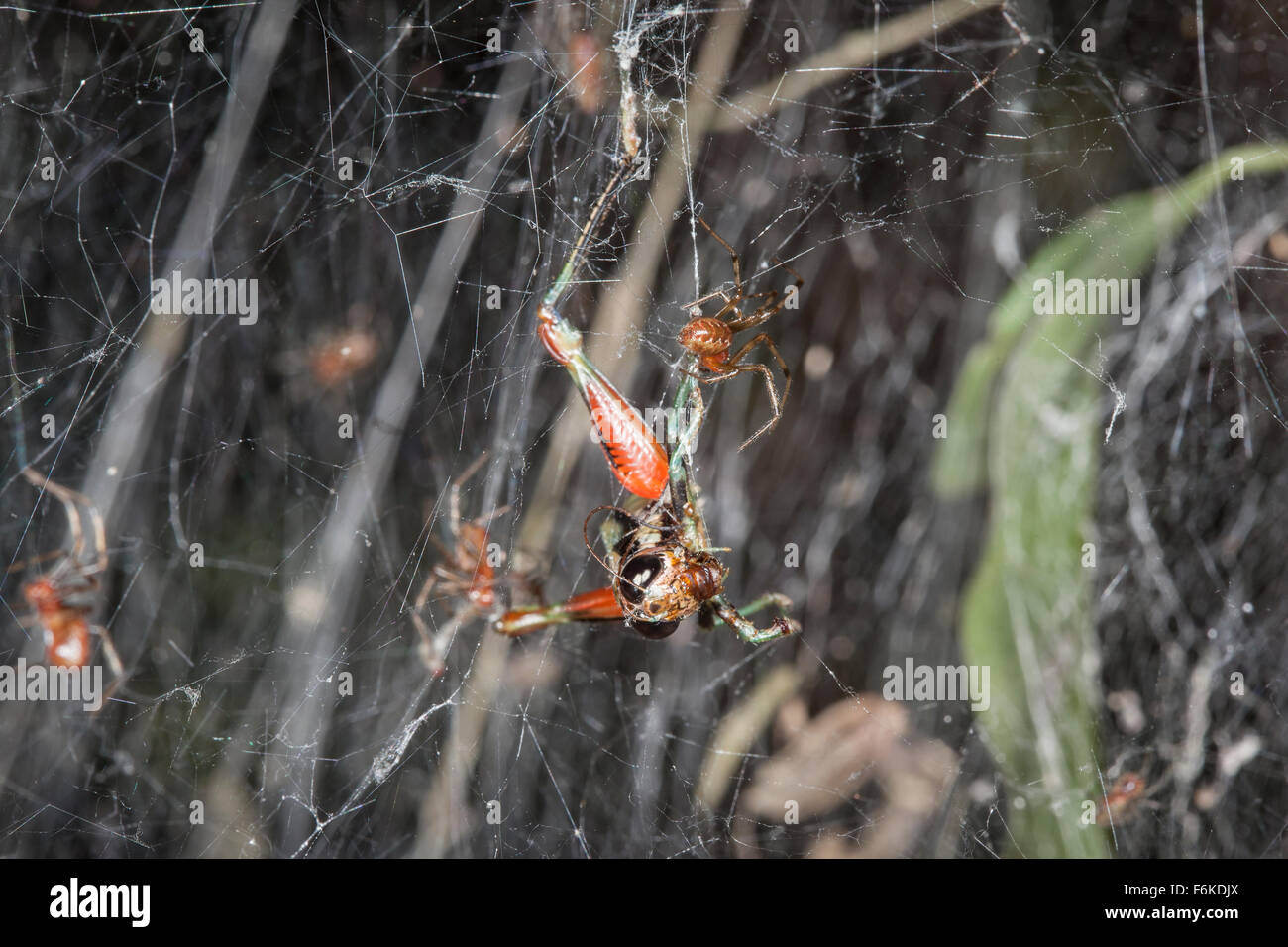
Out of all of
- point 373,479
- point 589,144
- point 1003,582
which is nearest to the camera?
point 589,144

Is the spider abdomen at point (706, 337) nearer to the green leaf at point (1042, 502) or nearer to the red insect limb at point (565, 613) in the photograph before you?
the red insect limb at point (565, 613)

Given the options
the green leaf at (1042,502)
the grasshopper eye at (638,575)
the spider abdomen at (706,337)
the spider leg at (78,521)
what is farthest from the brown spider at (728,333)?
the spider leg at (78,521)

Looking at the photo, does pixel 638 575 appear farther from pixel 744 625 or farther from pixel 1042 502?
pixel 1042 502

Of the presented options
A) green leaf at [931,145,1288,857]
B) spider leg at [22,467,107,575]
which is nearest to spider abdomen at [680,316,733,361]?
green leaf at [931,145,1288,857]

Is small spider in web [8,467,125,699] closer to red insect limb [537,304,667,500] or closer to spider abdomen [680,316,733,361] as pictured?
red insect limb [537,304,667,500]

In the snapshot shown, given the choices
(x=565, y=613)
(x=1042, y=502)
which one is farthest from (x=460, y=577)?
(x=1042, y=502)
